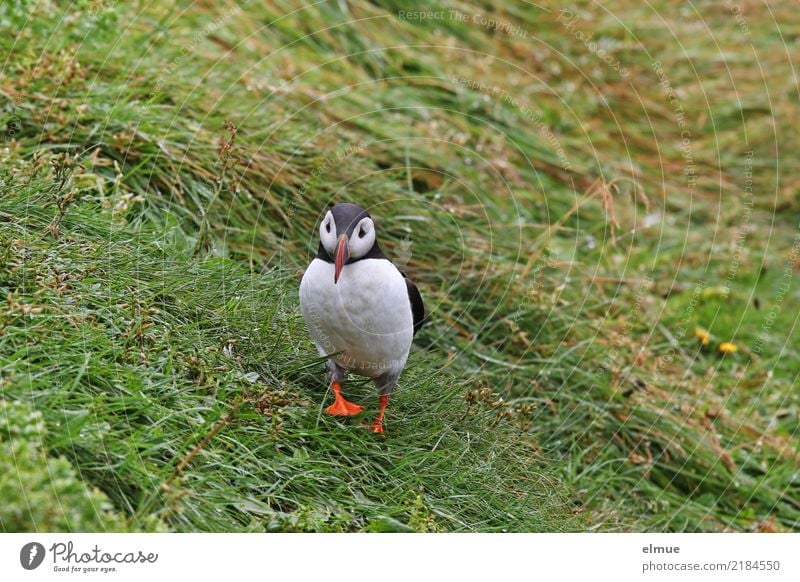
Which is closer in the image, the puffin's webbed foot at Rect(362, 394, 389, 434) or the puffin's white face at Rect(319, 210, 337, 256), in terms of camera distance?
the puffin's white face at Rect(319, 210, 337, 256)

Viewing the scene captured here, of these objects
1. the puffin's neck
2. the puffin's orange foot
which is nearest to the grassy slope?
the puffin's orange foot

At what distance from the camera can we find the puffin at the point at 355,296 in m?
3.63

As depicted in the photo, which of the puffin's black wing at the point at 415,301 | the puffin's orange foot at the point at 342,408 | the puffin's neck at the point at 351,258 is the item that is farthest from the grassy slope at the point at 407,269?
the puffin's neck at the point at 351,258

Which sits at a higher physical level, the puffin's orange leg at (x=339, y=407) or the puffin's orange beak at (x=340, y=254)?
the puffin's orange beak at (x=340, y=254)

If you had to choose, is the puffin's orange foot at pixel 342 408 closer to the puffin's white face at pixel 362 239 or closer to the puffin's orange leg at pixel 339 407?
the puffin's orange leg at pixel 339 407

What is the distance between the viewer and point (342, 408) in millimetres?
4117

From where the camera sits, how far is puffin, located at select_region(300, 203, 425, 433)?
363 cm

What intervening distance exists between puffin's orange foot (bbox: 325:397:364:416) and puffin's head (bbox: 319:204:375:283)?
2.45 feet

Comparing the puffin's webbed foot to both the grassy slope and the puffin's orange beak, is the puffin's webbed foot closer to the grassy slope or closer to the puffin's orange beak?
the grassy slope

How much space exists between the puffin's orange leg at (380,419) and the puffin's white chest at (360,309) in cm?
33

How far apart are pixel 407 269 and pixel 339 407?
1.94 m

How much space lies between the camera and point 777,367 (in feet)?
22.0
